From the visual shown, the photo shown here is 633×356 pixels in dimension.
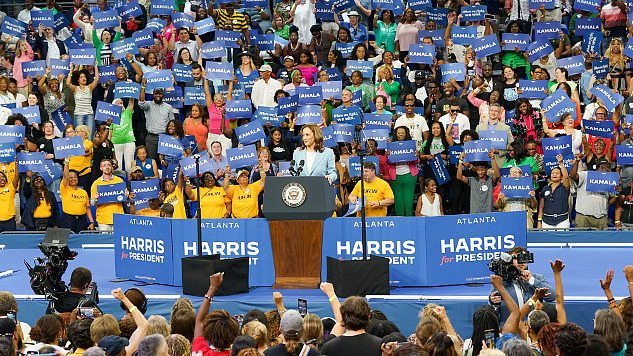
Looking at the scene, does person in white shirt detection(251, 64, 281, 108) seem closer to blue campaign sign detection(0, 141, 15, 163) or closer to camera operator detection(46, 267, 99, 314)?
Result: blue campaign sign detection(0, 141, 15, 163)

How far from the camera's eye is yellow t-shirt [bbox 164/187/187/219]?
611 inches

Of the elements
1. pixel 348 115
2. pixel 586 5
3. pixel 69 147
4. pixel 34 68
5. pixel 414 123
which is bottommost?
pixel 69 147

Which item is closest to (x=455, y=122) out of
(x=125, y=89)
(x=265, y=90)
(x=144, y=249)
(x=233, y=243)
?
(x=265, y=90)

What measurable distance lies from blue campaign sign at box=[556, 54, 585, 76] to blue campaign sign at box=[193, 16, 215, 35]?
681cm

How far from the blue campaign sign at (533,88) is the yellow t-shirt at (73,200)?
7708mm

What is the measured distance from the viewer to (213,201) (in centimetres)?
1529

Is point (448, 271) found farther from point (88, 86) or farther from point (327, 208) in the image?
point (88, 86)

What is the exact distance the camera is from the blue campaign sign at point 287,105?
1773cm

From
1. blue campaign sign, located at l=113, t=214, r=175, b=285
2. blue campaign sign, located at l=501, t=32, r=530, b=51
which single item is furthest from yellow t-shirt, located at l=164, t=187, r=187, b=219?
blue campaign sign, located at l=501, t=32, r=530, b=51

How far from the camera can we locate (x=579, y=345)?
6.22 m

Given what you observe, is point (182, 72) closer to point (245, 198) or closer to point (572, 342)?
point (245, 198)

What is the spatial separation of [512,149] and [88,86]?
315 inches

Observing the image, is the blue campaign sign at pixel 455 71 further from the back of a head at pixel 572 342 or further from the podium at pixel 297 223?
the back of a head at pixel 572 342

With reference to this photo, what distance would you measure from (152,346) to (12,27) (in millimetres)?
16471
